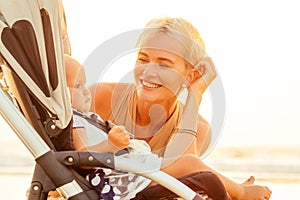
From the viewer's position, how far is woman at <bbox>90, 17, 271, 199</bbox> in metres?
1.77

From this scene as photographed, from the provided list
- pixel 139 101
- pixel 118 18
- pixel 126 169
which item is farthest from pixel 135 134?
pixel 118 18

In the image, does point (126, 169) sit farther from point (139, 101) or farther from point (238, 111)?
point (238, 111)

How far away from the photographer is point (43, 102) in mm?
1465

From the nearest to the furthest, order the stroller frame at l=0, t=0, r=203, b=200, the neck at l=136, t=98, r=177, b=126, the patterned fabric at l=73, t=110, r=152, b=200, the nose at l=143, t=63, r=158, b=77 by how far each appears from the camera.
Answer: the stroller frame at l=0, t=0, r=203, b=200, the patterned fabric at l=73, t=110, r=152, b=200, the nose at l=143, t=63, r=158, b=77, the neck at l=136, t=98, r=177, b=126

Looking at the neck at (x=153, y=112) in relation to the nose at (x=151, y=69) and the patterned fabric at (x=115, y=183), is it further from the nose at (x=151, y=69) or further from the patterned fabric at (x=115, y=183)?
the patterned fabric at (x=115, y=183)

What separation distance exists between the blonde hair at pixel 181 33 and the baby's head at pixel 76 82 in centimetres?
25

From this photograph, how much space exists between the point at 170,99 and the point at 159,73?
102 mm

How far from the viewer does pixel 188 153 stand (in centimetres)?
177

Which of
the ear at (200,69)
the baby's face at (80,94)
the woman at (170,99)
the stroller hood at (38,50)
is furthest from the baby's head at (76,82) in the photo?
the ear at (200,69)

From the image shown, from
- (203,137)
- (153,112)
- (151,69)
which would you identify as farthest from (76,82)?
(203,137)

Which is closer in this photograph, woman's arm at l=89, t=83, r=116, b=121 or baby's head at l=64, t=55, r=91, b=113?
baby's head at l=64, t=55, r=91, b=113

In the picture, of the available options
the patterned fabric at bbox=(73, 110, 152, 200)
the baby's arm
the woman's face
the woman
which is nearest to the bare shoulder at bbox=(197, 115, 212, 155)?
the woman

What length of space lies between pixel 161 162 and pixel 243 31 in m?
3.45

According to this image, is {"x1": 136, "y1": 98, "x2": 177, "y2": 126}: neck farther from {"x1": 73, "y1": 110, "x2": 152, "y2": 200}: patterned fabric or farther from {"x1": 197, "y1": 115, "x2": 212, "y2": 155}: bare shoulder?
{"x1": 73, "y1": 110, "x2": 152, "y2": 200}: patterned fabric
